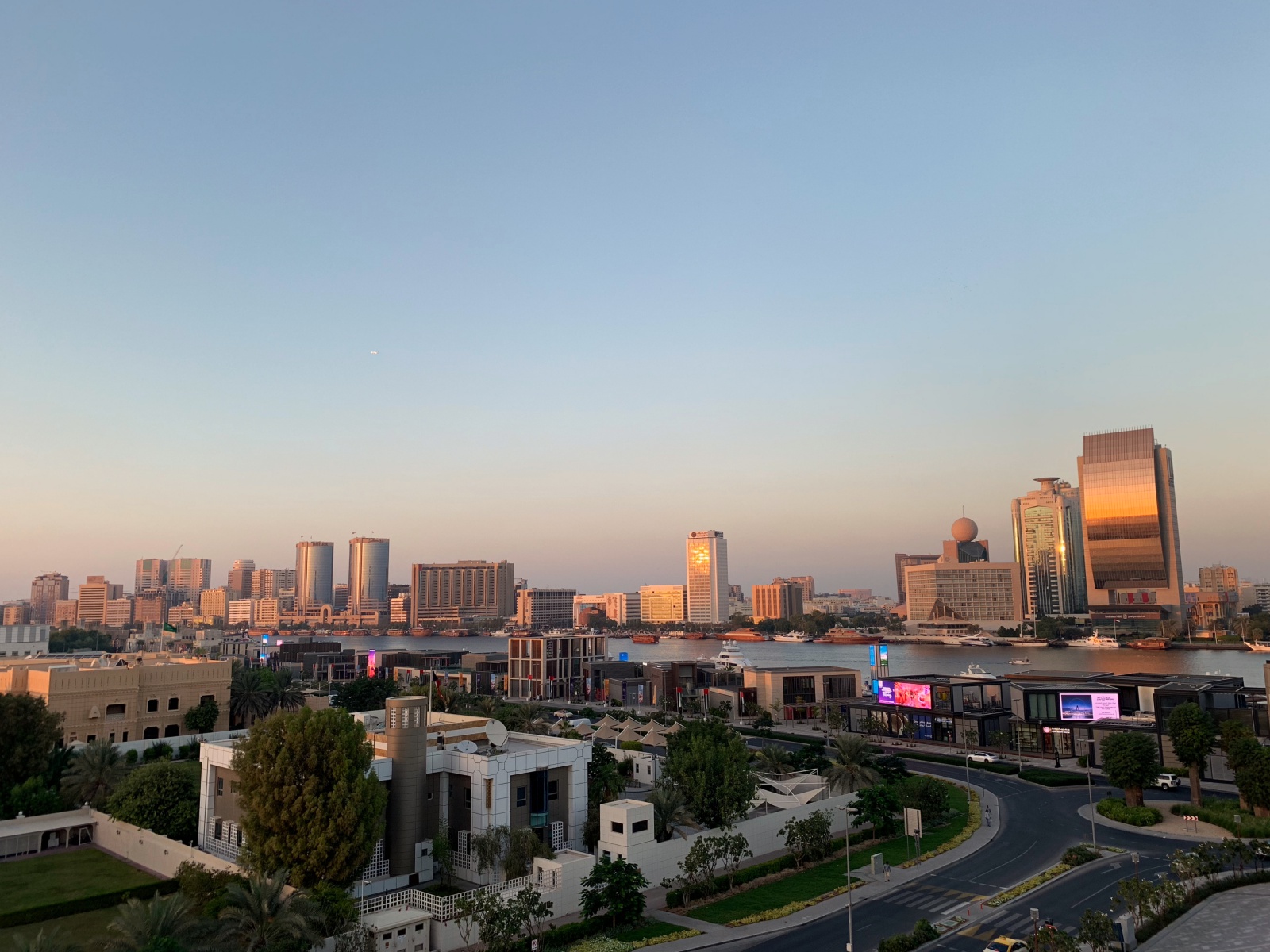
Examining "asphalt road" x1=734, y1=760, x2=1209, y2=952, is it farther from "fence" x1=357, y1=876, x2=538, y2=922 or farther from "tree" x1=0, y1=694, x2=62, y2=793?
"tree" x1=0, y1=694, x2=62, y2=793

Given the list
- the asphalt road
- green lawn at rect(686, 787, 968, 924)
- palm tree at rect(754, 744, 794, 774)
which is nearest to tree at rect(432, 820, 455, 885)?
green lawn at rect(686, 787, 968, 924)

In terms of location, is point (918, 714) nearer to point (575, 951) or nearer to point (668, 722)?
point (668, 722)

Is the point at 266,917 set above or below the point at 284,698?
above

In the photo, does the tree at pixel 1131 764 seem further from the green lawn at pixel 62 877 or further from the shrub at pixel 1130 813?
the green lawn at pixel 62 877

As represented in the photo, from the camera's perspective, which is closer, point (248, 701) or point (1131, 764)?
point (1131, 764)

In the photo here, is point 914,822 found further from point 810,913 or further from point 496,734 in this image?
point 496,734

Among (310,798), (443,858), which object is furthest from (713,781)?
(310,798)

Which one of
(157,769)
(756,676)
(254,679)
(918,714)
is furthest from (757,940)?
(756,676)
